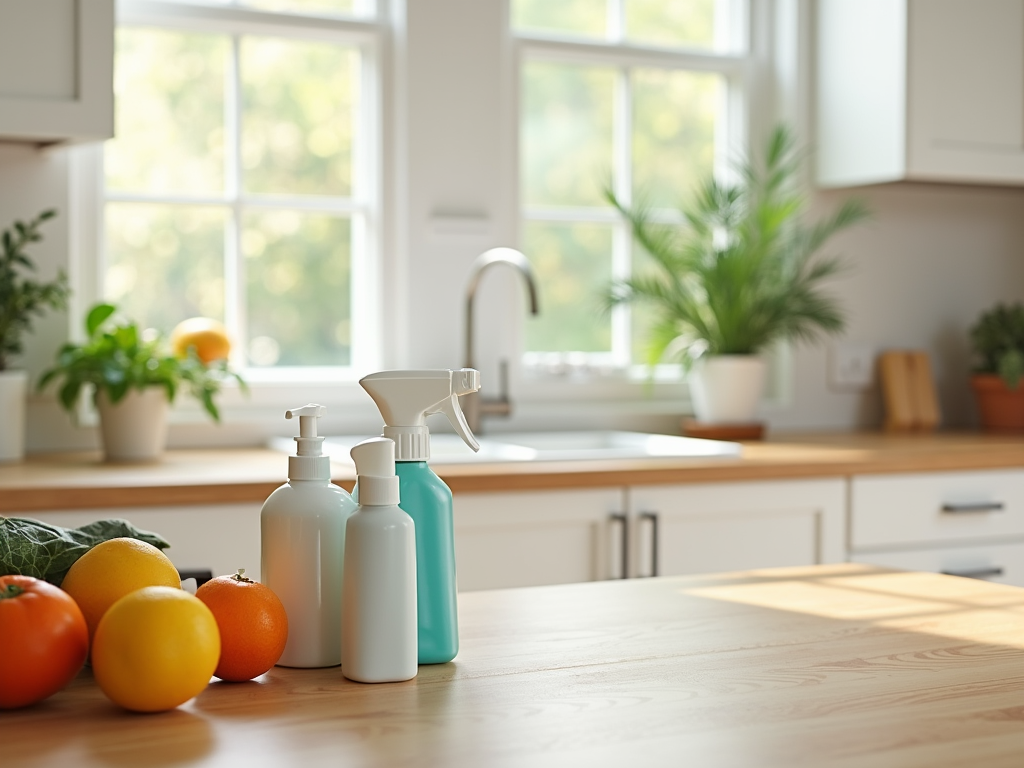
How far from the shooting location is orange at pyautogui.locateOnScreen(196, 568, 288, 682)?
917mm

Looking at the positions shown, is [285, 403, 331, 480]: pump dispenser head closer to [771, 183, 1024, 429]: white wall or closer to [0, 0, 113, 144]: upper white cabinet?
[0, 0, 113, 144]: upper white cabinet

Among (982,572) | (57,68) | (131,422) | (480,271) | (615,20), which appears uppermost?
(615,20)

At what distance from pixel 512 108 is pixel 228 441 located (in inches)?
41.6

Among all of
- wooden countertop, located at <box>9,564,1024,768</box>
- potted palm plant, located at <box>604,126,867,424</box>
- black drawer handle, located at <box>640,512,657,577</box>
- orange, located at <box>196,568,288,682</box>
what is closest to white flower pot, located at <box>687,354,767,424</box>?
potted palm plant, located at <box>604,126,867,424</box>

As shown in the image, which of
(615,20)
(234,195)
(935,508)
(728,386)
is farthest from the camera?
(615,20)

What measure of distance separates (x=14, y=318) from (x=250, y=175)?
72 cm

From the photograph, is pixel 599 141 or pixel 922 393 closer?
pixel 599 141

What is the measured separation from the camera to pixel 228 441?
9.26 ft

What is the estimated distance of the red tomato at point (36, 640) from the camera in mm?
840

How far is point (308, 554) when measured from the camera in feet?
3.19

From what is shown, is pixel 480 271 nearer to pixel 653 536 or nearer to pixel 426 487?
pixel 653 536

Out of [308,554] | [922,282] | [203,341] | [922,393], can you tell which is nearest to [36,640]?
[308,554]

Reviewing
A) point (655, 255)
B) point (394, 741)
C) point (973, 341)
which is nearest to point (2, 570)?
point (394, 741)

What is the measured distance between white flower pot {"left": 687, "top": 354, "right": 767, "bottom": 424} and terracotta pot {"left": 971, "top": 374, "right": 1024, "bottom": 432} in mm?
758
